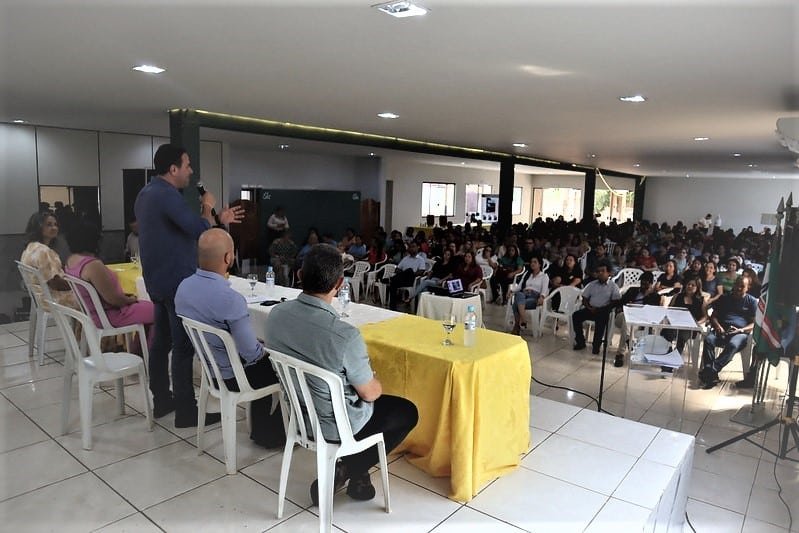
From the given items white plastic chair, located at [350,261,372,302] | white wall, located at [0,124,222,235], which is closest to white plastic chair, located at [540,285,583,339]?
white plastic chair, located at [350,261,372,302]

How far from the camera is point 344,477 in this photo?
241 cm

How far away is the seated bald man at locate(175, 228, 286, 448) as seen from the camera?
8.30 ft

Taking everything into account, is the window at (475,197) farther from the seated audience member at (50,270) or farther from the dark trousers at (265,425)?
the dark trousers at (265,425)

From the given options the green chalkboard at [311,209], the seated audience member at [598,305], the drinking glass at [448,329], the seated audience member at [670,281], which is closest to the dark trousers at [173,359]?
the drinking glass at [448,329]

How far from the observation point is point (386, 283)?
317 inches

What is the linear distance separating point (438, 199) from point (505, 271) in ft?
27.9

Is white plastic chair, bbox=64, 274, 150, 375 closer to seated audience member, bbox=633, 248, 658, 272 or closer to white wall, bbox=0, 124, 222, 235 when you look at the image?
white wall, bbox=0, 124, 222, 235

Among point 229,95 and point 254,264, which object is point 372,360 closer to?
point 229,95

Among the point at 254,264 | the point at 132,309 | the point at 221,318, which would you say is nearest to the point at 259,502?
the point at 221,318

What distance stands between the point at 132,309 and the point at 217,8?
2092mm

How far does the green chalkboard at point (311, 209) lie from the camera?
1046 cm

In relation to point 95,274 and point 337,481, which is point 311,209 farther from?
point 337,481

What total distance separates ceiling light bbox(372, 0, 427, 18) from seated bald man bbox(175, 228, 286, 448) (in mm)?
1278

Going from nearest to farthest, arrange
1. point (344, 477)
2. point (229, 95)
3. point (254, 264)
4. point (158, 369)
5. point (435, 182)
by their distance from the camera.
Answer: point (344, 477), point (158, 369), point (229, 95), point (254, 264), point (435, 182)
